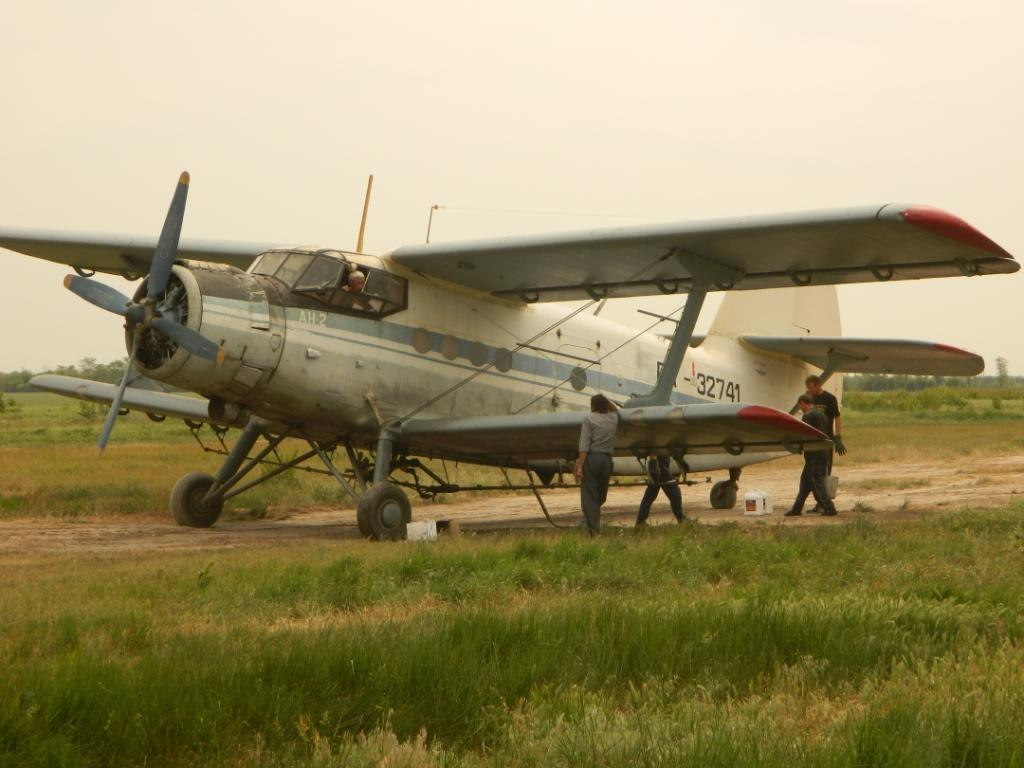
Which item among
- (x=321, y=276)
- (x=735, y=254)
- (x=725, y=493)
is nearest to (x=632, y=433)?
(x=735, y=254)

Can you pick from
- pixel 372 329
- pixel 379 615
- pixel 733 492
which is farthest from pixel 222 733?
pixel 733 492

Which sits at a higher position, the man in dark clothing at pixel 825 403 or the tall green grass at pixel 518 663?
the man in dark clothing at pixel 825 403

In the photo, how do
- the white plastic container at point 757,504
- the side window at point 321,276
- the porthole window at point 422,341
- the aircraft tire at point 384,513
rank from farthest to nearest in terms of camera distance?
the white plastic container at point 757,504 → the porthole window at point 422,341 → the side window at point 321,276 → the aircraft tire at point 384,513

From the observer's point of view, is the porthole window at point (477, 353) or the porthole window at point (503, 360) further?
the porthole window at point (503, 360)

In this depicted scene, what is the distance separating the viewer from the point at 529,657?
5492 millimetres

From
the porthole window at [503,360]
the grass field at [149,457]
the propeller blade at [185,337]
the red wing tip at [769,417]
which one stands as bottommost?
Answer: the grass field at [149,457]

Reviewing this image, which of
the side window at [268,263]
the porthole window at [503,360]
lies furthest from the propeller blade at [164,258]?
the porthole window at [503,360]

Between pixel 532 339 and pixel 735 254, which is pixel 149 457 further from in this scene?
pixel 735 254

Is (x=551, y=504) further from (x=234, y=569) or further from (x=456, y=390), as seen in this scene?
(x=234, y=569)

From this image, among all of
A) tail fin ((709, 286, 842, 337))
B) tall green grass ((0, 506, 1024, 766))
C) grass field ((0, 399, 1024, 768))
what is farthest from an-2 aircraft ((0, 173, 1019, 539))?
tall green grass ((0, 506, 1024, 766))

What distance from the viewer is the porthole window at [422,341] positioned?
14.5 metres

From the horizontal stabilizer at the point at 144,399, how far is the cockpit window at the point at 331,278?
2.53m

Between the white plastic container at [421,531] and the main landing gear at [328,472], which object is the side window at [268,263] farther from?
the white plastic container at [421,531]

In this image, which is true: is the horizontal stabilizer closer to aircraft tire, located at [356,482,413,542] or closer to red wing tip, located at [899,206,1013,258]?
aircraft tire, located at [356,482,413,542]
